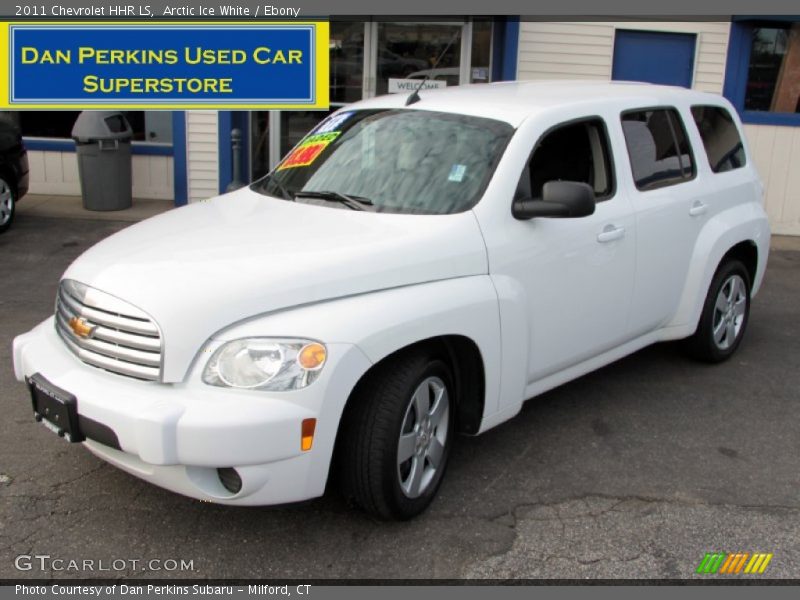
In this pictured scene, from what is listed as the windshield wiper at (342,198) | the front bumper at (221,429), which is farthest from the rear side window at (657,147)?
the front bumper at (221,429)

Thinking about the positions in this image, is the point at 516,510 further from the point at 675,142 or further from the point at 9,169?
the point at 9,169

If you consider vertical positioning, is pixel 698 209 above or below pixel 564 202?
below

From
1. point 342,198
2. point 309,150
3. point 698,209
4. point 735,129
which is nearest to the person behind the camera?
point 342,198

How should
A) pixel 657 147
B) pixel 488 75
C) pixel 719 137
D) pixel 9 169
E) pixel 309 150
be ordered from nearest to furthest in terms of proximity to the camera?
pixel 309 150 < pixel 657 147 < pixel 719 137 < pixel 9 169 < pixel 488 75

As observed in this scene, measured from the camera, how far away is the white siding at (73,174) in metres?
11.1

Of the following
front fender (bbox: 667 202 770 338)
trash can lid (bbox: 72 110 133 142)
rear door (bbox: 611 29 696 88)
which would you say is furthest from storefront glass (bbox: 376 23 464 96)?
front fender (bbox: 667 202 770 338)

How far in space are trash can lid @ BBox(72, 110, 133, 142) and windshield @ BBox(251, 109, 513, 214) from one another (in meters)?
6.12

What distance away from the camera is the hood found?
312cm

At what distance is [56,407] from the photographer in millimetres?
3260

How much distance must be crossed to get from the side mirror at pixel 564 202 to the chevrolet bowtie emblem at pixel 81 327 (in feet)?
6.45

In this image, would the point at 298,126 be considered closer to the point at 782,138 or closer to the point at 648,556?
the point at 782,138

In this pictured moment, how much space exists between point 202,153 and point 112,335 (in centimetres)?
785

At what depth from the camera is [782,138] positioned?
10.4m
